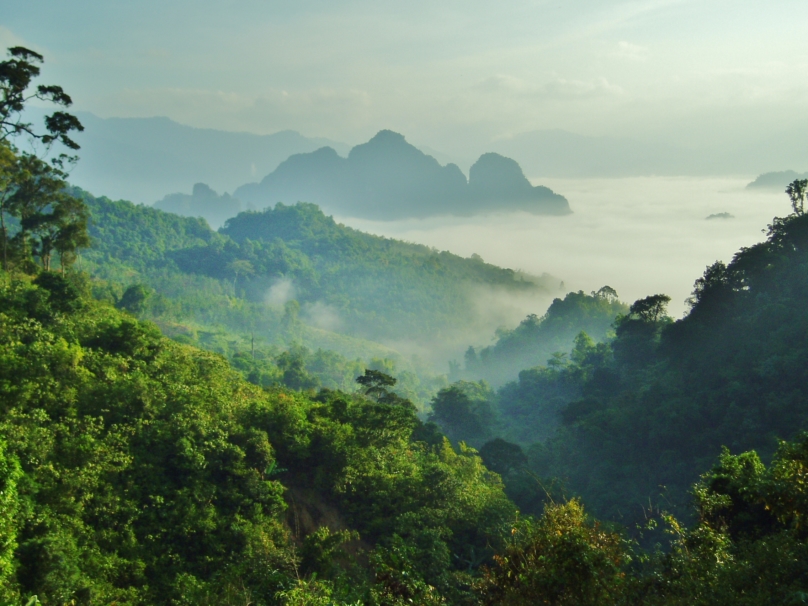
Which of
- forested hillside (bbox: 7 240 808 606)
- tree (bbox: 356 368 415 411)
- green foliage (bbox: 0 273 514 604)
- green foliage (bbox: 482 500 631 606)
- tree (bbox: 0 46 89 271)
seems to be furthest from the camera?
tree (bbox: 356 368 415 411)

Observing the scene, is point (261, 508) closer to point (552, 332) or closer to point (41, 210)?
point (41, 210)

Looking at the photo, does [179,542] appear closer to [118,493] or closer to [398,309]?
[118,493]

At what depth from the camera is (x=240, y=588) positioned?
9836 mm

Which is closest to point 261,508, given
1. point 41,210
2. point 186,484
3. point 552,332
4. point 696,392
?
point 186,484

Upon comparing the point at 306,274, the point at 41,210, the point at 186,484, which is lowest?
the point at 186,484

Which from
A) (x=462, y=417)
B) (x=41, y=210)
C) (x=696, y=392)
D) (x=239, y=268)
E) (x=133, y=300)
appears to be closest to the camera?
(x=41, y=210)

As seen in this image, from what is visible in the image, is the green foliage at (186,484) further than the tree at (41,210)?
No

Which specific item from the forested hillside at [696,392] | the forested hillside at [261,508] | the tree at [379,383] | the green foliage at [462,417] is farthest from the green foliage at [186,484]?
the green foliage at [462,417]

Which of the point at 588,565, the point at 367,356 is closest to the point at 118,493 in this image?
the point at 588,565

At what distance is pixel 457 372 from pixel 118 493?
70828 millimetres

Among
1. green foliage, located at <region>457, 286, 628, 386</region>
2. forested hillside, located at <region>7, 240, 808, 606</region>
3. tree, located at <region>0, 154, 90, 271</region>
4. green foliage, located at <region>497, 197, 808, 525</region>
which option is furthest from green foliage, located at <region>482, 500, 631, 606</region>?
green foliage, located at <region>457, 286, 628, 386</region>

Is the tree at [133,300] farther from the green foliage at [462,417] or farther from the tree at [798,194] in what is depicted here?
the tree at [798,194]

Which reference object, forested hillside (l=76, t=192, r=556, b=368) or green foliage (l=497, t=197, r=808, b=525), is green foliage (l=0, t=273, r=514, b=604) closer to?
green foliage (l=497, t=197, r=808, b=525)

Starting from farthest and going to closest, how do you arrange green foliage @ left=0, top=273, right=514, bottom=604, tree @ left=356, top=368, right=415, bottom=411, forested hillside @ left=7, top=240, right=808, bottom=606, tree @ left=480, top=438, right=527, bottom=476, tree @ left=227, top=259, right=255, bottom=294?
tree @ left=227, top=259, right=255, bottom=294 < tree @ left=356, top=368, right=415, bottom=411 < tree @ left=480, top=438, right=527, bottom=476 < green foliage @ left=0, top=273, right=514, bottom=604 < forested hillside @ left=7, top=240, right=808, bottom=606
